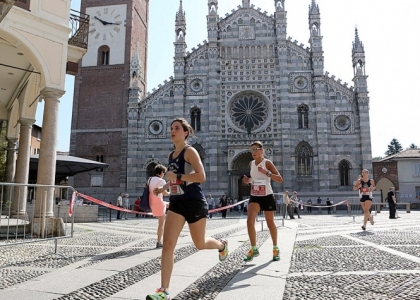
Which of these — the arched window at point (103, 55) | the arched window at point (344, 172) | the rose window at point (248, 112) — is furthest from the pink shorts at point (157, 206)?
the arched window at point (103, 55)

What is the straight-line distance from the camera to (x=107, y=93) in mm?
31156

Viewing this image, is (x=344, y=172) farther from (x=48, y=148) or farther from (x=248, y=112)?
(x=48, y=148)

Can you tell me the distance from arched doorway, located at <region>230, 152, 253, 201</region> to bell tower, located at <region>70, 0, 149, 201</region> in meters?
8.44

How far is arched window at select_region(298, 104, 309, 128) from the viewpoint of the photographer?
28.7 metres

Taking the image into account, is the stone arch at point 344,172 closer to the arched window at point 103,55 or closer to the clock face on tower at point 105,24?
the arched window at point 103,55

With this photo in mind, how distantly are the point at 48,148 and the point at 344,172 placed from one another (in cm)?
2365

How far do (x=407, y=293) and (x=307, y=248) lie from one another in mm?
3402

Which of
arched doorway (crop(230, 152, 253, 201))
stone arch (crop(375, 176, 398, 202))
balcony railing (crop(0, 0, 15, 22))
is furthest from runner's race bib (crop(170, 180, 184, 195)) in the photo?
stone arch (crop(375, 176, 398, 202))

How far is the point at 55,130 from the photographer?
9.78 m

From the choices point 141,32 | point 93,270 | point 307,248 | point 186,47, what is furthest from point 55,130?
point 141,32

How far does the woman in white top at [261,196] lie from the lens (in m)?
5.74

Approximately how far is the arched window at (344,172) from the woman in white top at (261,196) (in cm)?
2360

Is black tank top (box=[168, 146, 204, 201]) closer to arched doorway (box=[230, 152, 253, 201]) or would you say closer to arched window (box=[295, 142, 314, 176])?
arched doorway (box=[230, 152, 253, 201])

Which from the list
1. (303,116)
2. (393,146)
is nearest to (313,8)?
(303,116)
